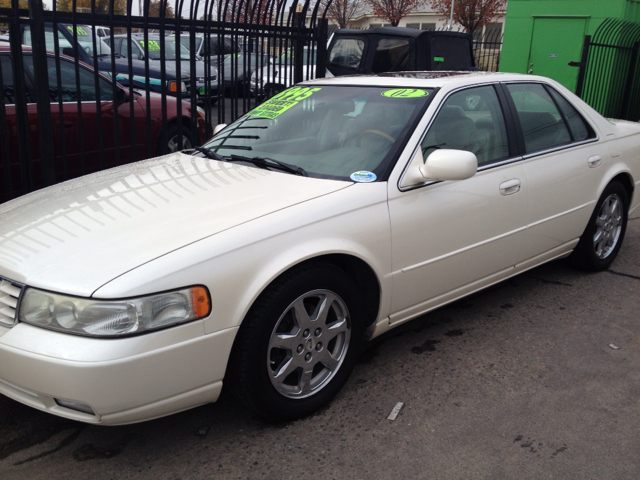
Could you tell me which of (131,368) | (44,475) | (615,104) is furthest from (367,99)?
(615,104)

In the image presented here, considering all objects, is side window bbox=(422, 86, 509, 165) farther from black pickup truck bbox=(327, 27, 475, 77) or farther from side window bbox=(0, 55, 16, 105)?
black pickup truck bbox=(327, 27, 475, 77)

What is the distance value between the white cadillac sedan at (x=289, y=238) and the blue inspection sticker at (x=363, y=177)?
0.03 feet

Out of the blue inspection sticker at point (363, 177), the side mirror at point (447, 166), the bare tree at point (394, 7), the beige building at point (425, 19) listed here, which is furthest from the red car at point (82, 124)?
the beige building at point (425, 19)

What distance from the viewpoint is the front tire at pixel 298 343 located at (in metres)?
2.64

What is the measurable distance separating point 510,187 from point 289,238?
5.47ft

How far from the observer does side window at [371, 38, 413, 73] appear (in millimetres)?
10656

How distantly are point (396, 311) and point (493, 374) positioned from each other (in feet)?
2.10

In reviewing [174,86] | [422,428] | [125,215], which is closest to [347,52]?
[174,86]

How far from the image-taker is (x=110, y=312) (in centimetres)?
231

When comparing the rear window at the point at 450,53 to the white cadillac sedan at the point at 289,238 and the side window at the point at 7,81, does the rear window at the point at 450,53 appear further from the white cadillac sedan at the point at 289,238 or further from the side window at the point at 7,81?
the side window at the point at 7,81

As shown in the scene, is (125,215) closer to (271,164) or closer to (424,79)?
(271,164)

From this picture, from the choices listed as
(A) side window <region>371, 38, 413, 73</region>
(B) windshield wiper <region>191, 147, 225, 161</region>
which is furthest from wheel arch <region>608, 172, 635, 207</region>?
(A) side window <region>371, 38, 413, 73</region>

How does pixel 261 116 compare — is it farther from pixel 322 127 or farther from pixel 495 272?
pixel 495 272

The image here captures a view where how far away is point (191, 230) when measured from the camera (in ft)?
8.61
